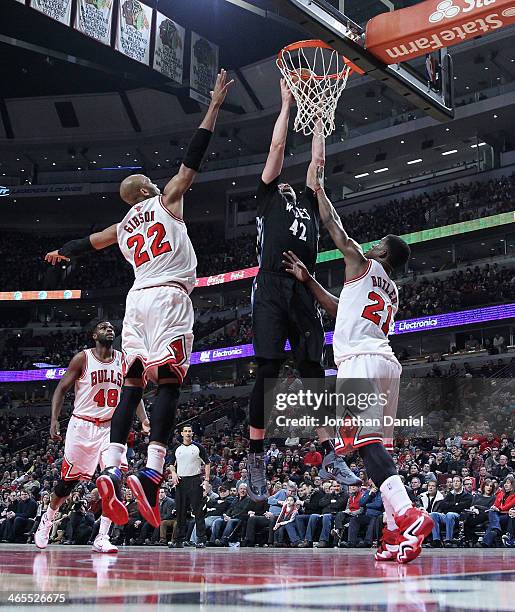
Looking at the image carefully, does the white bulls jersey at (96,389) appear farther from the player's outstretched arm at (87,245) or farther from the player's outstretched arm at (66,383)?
the player's outstretched arm at (87,245)

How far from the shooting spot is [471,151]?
113 feet

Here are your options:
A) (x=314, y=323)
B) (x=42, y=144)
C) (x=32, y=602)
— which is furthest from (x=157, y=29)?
(x=32, y=602)

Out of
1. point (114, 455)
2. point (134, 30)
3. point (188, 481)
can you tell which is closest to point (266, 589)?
point (114, 455)

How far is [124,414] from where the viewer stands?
195 inches

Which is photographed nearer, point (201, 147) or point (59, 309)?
point (201, 147)

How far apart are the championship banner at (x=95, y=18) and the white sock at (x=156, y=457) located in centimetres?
1838

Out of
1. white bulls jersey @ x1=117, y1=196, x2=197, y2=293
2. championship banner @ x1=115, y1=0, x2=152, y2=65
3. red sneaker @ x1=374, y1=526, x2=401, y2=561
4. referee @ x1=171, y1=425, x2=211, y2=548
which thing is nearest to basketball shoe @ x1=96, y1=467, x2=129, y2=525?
white bulls jersey @ x1=117, y1=196, x2=197, y2=293

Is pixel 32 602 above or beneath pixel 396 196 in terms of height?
beneath

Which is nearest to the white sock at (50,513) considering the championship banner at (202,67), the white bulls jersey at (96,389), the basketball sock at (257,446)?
the white bulls jersey at (96,389)

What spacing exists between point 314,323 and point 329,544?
7077mm

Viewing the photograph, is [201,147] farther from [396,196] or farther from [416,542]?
[396,196]

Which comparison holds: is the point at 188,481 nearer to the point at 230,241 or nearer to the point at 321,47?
the point at 321,47

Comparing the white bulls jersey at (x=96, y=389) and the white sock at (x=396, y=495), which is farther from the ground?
the white bulls jersey at (x=96, y=389)

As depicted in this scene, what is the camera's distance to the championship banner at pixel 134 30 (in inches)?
855
